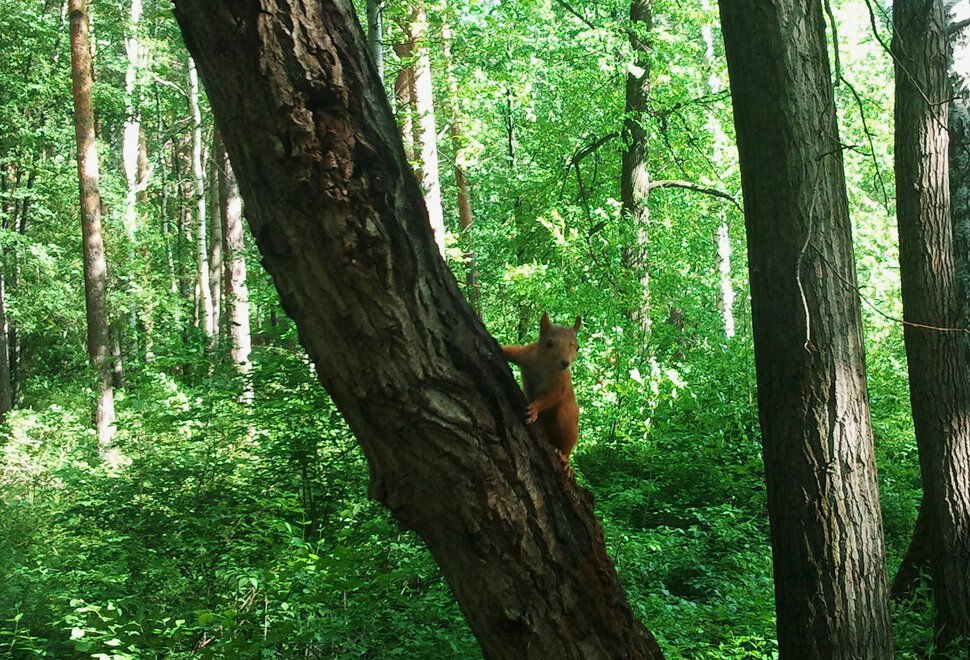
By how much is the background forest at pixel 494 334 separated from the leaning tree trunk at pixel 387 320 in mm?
1734

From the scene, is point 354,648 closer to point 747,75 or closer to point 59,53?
point 747,75

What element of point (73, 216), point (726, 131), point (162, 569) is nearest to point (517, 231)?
point (726, 131)

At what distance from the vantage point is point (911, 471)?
9320 millimetres

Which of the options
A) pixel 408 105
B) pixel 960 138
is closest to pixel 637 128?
pixel 408 105

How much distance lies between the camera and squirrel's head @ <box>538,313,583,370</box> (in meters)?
4.55

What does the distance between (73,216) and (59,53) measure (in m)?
4.03

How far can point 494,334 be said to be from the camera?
9.61 m

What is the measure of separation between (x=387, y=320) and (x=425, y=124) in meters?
8.33

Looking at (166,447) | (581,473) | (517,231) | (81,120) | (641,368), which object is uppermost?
(81,120)

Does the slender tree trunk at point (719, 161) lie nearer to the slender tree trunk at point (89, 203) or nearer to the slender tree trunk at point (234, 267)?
the slender tree trunk at point (234, 267)

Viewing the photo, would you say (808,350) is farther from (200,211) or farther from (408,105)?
(200,211)

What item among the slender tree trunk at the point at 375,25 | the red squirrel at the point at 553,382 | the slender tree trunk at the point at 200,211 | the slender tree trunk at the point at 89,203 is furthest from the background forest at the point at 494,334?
the red squirrel at the point at 553,382

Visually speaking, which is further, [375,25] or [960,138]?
[375,25]

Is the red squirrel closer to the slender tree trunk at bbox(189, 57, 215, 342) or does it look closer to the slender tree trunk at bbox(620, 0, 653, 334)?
the slender tree trunk at bbox(620, 0, 653, 334)
